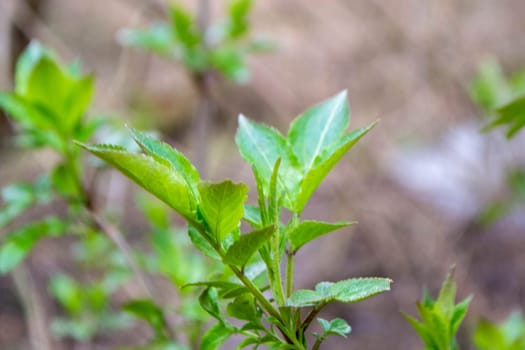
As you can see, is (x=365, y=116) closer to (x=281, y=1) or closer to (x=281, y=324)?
(x=281, y=1)

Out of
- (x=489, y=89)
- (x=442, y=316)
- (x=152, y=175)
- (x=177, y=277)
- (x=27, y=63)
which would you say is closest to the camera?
(x=152, y=175)

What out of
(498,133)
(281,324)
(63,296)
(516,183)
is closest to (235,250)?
(281,324)

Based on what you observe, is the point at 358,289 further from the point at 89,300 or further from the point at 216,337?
the point at 89,300

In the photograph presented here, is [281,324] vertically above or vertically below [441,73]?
below

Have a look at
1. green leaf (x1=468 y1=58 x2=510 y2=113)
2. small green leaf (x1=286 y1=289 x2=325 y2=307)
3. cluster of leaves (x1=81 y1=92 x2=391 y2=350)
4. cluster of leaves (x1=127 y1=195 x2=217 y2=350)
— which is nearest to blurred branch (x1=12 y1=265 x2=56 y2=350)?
cluster of leaves (x1=127 y1=195 x2=217 y2=350)

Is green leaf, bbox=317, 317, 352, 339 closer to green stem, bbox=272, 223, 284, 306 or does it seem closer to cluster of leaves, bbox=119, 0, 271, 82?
green stem, bbox=272, 223, 284, 306

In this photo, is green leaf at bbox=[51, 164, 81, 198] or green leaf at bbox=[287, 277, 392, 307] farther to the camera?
green leaf at bbox=[51, 164, 81, 198]

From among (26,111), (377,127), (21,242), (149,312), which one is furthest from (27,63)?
(377,127)
